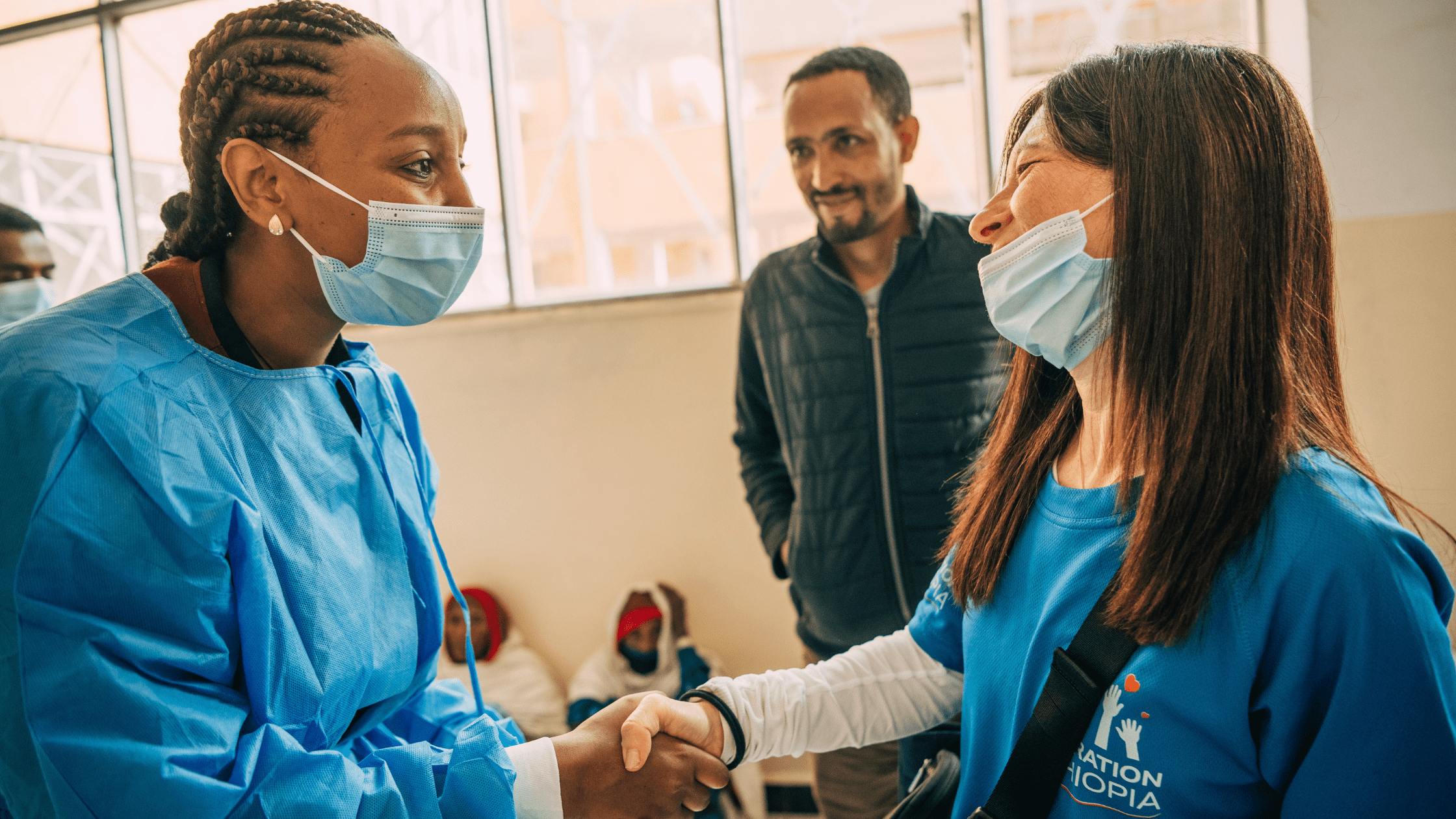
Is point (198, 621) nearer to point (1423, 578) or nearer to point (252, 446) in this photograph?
point (252, 446)

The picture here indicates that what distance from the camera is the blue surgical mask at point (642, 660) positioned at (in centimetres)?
311

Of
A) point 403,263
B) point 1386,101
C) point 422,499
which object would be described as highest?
point 1386,101

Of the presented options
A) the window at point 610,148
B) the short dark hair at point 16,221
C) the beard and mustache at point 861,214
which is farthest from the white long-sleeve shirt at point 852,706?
the short dark hair at point 16,221

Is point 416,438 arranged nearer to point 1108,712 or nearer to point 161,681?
point 161,681

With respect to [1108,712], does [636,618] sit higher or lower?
lower

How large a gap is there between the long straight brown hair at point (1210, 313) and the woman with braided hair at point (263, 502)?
741mm

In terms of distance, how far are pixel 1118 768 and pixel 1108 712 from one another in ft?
0.17

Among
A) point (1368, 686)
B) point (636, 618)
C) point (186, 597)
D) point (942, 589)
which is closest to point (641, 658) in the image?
point (636, 618)

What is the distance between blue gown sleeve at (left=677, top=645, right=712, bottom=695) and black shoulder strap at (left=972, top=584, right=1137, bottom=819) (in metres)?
2.16

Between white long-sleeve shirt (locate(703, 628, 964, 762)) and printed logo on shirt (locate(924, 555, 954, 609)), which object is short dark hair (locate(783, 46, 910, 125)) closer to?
printed logo on shirt (locate(924, 555, 954, 609))

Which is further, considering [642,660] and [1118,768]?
[642,660]

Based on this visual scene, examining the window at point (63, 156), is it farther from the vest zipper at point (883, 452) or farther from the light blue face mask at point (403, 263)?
the vest zipper at point (883, 452)

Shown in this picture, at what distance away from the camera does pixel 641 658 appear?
310 centimetres

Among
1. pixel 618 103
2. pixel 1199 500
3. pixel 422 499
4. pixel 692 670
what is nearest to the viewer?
pixel 1199 500
